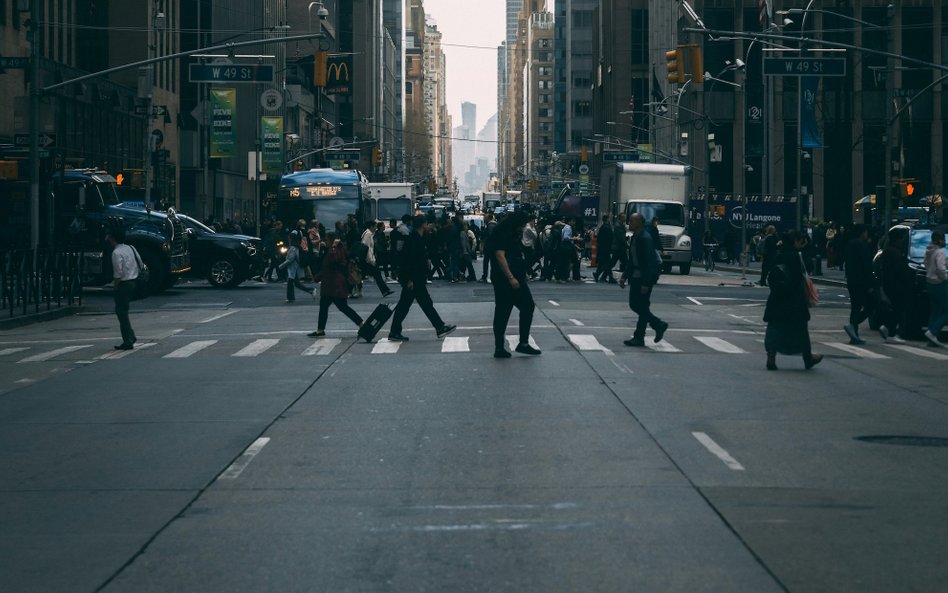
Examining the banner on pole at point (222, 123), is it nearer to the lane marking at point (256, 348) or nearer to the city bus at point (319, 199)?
the city bus at point (319, 199)

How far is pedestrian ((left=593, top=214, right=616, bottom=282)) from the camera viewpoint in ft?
140

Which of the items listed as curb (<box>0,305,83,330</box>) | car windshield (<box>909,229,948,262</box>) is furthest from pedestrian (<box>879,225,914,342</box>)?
curb (<box>0,305,83,330</box>)

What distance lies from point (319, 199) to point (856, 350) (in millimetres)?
32113

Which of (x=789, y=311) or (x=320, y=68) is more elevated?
(x=320, y=68)

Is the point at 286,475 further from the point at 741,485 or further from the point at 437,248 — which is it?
the point at 437,248

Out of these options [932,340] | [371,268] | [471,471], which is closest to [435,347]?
[932,340]

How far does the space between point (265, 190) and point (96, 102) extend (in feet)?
124

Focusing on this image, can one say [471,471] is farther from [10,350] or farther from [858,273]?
[858,273]

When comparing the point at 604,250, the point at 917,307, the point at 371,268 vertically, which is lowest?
the point at 917,307

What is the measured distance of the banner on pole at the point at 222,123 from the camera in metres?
61.4

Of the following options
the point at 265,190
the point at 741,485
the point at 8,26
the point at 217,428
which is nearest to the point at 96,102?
the point at 8,26

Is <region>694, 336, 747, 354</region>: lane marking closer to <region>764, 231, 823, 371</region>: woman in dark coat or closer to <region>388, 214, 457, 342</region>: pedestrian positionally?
<region>764, 231, 823, 371</region>: woman in dark coat

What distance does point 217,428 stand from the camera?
12625mm

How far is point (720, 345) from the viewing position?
21.7 m
